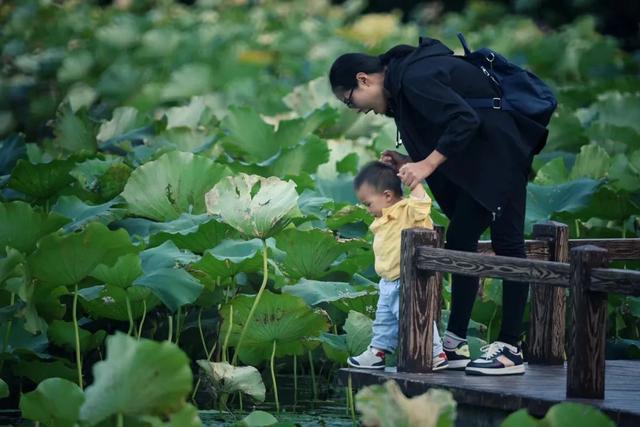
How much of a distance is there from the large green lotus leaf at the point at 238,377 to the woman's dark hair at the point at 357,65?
2.75 ft

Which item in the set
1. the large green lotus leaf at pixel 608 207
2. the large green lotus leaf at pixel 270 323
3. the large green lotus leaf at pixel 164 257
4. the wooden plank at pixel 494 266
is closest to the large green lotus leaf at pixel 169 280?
the large green lotus leaf at pixel 164 257

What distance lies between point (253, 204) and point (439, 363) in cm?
75

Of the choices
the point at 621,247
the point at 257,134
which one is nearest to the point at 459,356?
the point at 621,247

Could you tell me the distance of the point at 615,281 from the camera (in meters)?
2.81

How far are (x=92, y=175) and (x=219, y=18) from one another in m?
9.78

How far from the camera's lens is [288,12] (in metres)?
15.2

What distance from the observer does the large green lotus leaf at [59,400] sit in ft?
9.18

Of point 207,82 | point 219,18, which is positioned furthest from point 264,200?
point 219,18

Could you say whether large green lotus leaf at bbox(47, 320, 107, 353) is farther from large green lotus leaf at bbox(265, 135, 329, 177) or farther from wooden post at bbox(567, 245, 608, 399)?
wooden post at bbox(567, 245, 608, 399)

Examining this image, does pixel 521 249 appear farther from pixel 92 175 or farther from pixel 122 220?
pixel 92 175

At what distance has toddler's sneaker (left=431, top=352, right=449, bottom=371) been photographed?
327cm

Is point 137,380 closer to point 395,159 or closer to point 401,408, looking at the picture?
point 401,408

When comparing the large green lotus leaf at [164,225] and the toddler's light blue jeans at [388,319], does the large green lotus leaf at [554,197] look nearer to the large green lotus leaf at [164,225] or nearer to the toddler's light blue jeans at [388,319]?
the large green lotus leaf at [164,225]

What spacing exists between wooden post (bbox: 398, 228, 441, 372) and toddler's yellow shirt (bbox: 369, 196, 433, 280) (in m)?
0.07
